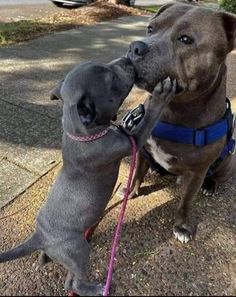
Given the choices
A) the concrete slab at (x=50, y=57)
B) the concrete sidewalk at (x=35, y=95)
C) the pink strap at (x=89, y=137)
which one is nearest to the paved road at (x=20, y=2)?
the concrete slab at (x=50, y=57)

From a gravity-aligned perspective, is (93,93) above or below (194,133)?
above

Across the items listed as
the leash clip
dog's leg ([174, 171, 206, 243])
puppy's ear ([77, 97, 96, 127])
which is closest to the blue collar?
the leash clip

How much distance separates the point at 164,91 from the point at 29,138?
1.99 m

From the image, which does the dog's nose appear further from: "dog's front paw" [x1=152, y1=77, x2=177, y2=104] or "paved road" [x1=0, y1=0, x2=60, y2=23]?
"paved road" [x1=0, y1=0, x2=60, y2=23]

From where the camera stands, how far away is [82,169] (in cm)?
250

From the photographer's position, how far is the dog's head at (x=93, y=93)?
2373 millimetres

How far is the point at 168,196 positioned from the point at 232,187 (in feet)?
2.14

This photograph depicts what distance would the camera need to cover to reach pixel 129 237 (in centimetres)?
310

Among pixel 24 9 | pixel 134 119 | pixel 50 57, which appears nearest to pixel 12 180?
pixel 134 119

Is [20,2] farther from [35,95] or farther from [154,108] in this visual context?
[154,108]

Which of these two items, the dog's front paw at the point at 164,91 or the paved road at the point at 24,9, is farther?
the paved road at the point at 24,9

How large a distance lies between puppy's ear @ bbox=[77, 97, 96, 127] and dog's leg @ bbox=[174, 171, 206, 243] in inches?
43.2

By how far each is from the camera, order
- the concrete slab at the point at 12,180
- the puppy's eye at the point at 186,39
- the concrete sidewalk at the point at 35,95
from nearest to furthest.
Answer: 1. the puppy's eye at the point at 186,39
2. the concrete slab at the point at 12,180
3. the concrete sidewalk at the point at 35,95

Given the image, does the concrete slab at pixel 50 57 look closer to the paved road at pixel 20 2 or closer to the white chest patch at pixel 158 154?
the white chest patch at pixel 158 154
